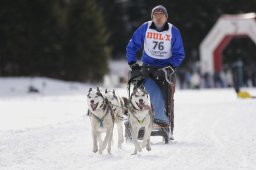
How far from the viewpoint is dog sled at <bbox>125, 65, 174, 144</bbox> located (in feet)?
28.1

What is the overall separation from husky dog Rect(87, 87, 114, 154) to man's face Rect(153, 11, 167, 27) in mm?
1531

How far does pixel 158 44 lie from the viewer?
8.67 meters

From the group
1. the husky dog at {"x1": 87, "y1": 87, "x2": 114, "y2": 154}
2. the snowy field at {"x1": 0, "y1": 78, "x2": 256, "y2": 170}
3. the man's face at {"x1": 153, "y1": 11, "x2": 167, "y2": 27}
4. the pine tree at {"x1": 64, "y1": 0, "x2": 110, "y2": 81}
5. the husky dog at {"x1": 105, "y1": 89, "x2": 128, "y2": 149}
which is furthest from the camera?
the pine tree at {"x1": 64, "y1": 0, "x2": 110, "y2": 81}

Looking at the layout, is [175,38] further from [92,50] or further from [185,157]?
[92,50]

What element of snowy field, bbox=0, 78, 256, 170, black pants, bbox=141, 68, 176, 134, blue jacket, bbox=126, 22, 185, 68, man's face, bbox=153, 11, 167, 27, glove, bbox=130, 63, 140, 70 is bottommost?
snowy field, bbox=0, 78, 256, 170

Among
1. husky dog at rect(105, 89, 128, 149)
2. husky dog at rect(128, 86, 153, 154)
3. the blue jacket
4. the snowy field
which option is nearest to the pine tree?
the snowy field

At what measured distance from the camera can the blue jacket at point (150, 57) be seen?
8.65 m

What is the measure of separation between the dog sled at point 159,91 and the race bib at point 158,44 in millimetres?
185

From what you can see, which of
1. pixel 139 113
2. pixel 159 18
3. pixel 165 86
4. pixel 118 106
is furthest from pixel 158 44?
pixel 139 113

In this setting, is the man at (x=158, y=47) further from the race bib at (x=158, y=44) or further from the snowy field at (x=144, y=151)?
the snowy field at (x=144, y=151)

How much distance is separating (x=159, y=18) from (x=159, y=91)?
38.3 inches

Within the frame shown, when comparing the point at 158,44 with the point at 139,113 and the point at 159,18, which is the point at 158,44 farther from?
the point at 139,113

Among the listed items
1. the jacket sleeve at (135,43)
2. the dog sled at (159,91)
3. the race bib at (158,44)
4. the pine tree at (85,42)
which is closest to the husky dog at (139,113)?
the dog sled at (159,91)

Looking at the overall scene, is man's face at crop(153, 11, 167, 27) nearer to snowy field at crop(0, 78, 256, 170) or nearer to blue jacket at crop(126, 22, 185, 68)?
blue jacket at crop(126, 22, 185, 68)
